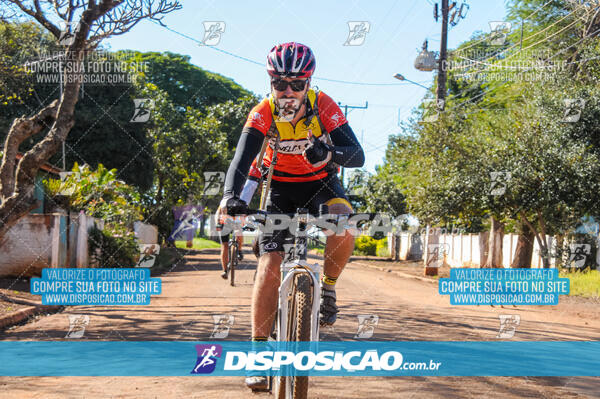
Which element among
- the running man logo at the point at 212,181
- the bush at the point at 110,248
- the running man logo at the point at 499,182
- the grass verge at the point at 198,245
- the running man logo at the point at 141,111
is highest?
the running man logo at the point at 141,111

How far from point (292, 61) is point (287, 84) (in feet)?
0.56

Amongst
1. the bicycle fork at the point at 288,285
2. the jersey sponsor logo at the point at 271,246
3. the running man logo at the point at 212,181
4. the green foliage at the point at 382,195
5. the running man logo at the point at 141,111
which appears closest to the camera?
the bicycle fork at the point at 288,285

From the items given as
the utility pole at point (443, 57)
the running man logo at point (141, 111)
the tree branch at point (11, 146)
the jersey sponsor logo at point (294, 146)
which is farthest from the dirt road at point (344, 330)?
the running man logo at point (141, 111)

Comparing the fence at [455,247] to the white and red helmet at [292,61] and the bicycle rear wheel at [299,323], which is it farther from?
the bicycle rear wheel at [299,323]

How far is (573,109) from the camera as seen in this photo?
52.2ft

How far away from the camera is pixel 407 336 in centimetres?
799

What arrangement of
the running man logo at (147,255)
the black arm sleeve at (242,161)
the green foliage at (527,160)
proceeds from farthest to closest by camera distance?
the running man logo at (147,255), the green foliage at (527,160), the black arm sleeve at (242,161)

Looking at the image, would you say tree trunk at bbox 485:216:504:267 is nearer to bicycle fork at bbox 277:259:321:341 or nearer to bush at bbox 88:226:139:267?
bush at bbox 88:226:139:267

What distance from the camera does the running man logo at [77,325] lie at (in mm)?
7916

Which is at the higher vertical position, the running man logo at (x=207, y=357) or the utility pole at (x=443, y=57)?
the utility pole at (x=443, y=57)

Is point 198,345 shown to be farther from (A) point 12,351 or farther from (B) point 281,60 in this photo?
(B) point 281,60

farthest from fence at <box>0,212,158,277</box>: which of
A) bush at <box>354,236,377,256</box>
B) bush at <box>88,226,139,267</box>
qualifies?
bush at <box>354,236,377,256</box>

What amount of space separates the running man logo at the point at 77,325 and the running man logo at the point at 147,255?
10.3 m

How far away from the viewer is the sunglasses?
4113 mm
